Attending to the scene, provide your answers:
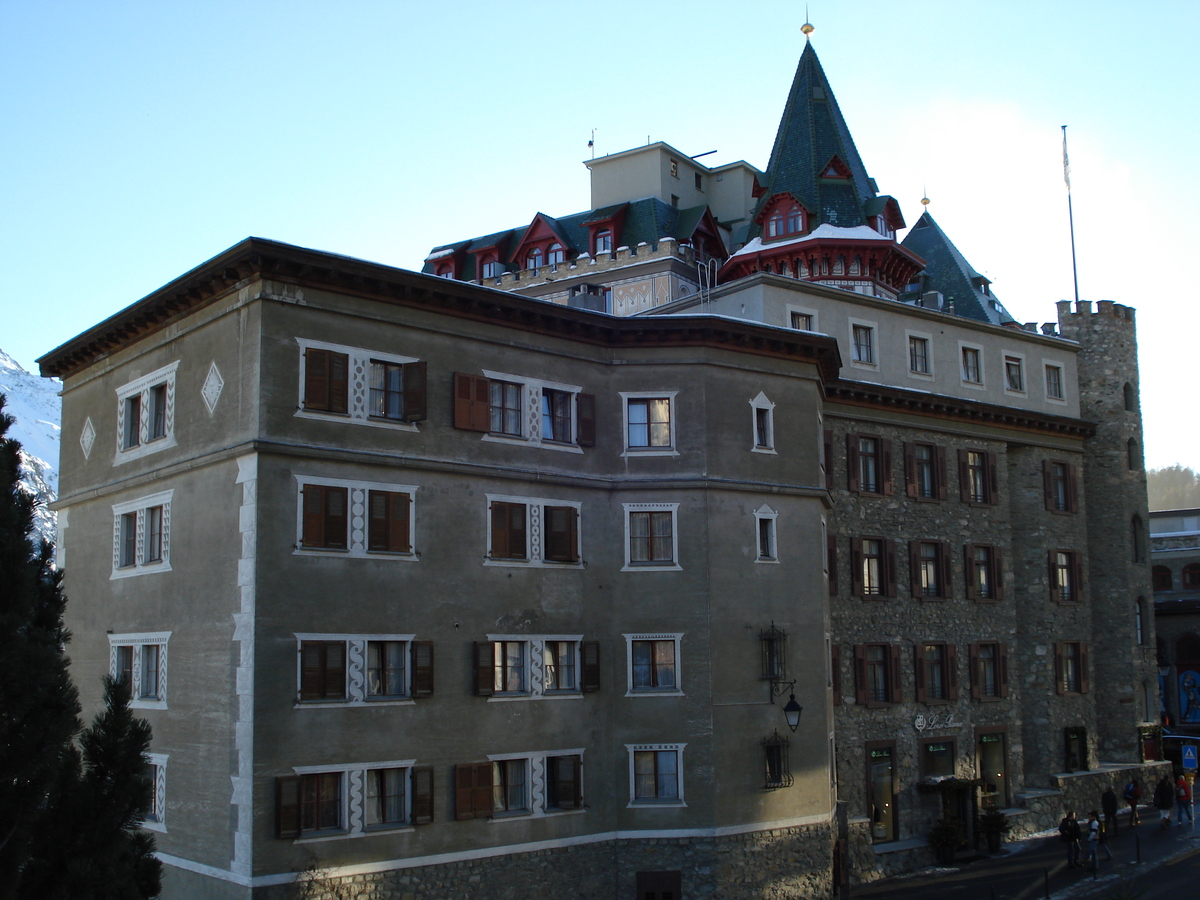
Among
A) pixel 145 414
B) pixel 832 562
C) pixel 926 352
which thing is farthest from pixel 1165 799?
pixel 145 414

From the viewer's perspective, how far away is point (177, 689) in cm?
2597

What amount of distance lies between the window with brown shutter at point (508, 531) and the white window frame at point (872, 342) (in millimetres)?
15074

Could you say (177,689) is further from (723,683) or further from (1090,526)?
(1090,526)

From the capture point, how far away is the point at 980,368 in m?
42.6

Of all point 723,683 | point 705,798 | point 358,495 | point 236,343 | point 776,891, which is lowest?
point 776,891

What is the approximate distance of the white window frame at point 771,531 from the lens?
30.4 metres

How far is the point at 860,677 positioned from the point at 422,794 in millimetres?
16406

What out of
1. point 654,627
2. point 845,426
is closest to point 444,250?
point 845,426

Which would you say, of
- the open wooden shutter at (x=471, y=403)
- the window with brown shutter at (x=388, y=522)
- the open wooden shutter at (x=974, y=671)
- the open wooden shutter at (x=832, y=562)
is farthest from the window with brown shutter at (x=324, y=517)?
the open wooden shutter at (x=974, y=671)

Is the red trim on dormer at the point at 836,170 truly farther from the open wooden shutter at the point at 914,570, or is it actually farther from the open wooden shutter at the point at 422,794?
the open wooden shutter at the point at 422,794

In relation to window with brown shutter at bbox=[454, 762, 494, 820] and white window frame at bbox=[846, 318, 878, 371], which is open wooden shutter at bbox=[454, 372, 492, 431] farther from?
white window frame at bbox=[846, 318, 878, 371]

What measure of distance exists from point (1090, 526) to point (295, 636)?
33.9 metres

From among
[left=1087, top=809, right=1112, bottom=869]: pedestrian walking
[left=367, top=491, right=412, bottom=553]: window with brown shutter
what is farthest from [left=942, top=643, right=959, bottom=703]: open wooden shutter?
[left=367, top=491, right=412, bottom=553]: window with brown shutter

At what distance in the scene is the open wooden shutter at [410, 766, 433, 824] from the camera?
2528cm
